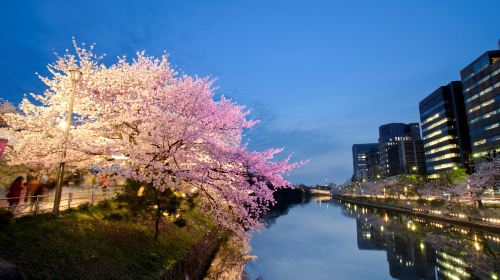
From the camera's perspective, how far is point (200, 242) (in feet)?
74.9

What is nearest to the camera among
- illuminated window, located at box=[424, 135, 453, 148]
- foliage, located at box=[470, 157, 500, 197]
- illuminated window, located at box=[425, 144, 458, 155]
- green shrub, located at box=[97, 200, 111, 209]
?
green shrub, located at box=[97, 200, 111, 209]

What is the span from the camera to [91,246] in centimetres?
1256

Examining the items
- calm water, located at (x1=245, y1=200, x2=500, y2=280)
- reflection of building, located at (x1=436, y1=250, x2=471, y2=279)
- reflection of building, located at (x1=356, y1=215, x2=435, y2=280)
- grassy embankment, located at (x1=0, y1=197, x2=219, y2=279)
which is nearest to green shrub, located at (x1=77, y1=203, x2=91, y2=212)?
grassy embankment, located at (x1=0, y1=197, x2=219, y2=279)

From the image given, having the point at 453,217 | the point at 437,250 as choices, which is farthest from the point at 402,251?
the point at 453,217

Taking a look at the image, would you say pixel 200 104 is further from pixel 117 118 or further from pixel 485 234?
pixel 485 234

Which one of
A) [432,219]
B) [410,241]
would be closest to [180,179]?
[410,241]

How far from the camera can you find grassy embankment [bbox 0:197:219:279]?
9.81 metres

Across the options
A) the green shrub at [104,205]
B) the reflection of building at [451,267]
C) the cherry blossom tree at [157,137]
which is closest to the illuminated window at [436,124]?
the reflection of building at [451,267]

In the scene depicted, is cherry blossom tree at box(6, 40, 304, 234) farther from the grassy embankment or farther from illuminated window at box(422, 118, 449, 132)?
illuminated window at box(422, 118, 449, 132)

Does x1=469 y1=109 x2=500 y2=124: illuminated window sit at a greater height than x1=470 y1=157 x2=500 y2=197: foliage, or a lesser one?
greater

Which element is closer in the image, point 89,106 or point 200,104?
point 200,104

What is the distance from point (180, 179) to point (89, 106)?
8404 millimetres

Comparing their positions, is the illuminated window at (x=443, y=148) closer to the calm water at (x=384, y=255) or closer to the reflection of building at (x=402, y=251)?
the calm water at (x=384, y=255)

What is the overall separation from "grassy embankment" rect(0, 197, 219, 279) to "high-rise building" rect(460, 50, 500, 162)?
93.3m
